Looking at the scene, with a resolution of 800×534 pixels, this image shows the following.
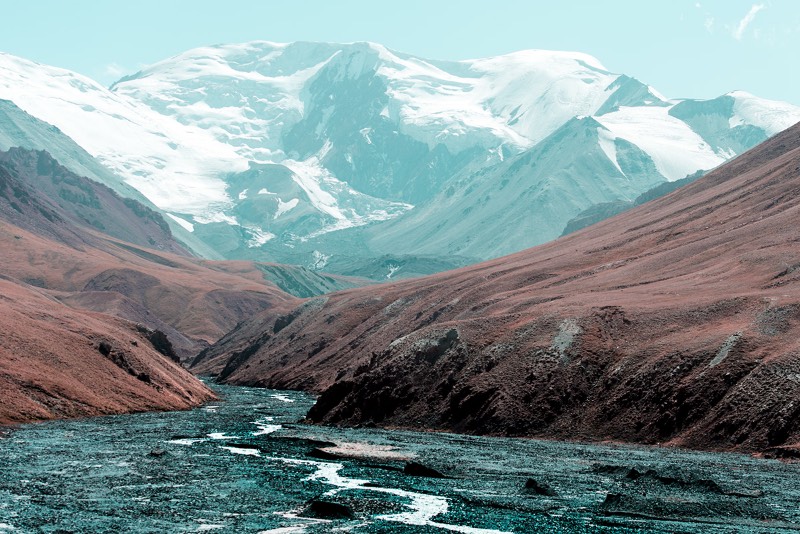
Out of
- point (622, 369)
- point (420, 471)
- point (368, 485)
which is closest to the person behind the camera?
point (368, 485)

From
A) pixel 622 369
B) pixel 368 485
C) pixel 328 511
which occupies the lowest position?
pixel 368 485

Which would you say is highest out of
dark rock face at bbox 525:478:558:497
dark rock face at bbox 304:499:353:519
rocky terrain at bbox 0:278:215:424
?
dark rock face at bbox 304:499:353:519

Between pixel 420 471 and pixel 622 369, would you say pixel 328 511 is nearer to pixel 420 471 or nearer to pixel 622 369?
pixel 420 471

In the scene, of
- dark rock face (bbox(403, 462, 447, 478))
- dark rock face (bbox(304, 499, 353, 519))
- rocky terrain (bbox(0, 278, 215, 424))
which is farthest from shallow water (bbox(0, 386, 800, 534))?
rocky terrain (bbox(0, 278, 215, 424))

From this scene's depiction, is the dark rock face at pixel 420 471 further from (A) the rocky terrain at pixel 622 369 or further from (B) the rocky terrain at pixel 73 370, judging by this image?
(B) the rocky terrain at pixel 73 370

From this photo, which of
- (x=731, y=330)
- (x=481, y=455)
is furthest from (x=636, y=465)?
(x=731, y=330)

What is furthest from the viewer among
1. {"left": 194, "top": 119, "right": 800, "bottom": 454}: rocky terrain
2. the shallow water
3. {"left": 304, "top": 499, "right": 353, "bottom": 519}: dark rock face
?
{"left": 194, "top": 119, "right": 800, "bottom": 454}: rocky terrain

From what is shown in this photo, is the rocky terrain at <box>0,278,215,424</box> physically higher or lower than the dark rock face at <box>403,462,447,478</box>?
lower

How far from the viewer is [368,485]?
76188 mm

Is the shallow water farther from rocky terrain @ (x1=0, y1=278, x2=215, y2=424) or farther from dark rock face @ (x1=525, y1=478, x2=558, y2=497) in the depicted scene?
rocky terrain @ (x1=0, y1=278, x2=215, y2=424)

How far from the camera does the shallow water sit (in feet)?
205

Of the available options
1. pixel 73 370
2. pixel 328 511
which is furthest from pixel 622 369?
pixel 73 370

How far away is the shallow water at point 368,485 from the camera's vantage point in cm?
6234

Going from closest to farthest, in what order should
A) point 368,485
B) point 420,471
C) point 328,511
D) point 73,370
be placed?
point 328,511
point 368,485
point 420,471
point 73,370
